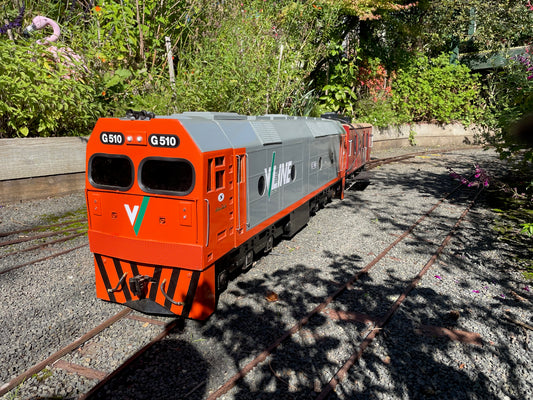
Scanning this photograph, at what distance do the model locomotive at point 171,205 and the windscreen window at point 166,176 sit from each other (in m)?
0.01

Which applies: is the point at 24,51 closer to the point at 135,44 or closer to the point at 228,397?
the point at 135,44

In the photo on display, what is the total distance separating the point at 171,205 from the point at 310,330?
269 centimetres

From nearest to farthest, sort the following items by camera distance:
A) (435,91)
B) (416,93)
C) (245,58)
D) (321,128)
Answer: (321,128)
(245,58)
(416,93)
(435,91)

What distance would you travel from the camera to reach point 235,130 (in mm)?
6492

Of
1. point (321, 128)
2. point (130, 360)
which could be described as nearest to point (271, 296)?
point (130, 360)

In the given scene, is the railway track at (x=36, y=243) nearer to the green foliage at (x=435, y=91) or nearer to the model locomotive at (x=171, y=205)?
the model locomotive at (x=171, y=205)

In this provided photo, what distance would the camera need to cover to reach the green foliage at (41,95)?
11023 millimetres

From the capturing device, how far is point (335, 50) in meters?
21.0

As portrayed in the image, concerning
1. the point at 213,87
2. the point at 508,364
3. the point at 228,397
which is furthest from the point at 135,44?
the point at 508,364

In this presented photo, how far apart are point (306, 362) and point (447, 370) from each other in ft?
5.85

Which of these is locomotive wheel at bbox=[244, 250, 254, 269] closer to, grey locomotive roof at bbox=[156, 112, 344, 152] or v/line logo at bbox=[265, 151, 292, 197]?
v/line logo at bbox=[265, 151, 292, 197]

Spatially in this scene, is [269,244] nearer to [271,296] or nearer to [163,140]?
[271,296]

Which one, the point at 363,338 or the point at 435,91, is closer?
the point at 363,338

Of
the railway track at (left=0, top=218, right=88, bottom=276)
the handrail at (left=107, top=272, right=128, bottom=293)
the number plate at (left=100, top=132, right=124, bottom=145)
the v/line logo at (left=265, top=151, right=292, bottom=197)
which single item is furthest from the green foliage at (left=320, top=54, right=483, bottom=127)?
the handrail at (left=107, top=272, right=128, bottom=293)
